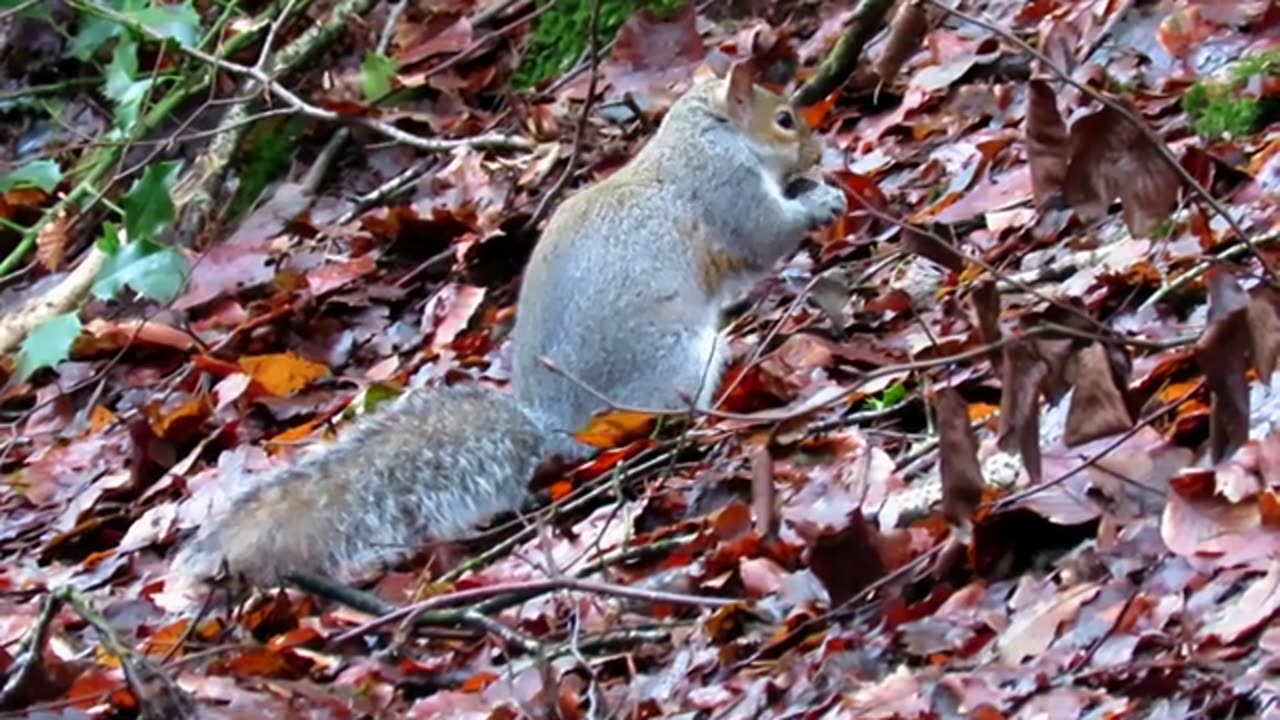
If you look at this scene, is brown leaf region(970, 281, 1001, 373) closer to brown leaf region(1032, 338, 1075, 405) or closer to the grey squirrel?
brown leaf region(1032, 338, 1075, 405)

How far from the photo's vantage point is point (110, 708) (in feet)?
10.7

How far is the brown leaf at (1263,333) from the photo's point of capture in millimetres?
2201

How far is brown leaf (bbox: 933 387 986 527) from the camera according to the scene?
235cm


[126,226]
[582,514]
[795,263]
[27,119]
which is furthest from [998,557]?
[27,119]

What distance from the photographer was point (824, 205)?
5.08 metres

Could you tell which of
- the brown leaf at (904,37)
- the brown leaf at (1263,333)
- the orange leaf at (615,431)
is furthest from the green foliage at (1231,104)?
the brown leaf at (1263,333)

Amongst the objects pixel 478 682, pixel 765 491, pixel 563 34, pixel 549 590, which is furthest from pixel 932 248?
pixel 563 34

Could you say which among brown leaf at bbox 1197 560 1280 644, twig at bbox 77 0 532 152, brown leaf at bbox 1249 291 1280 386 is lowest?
twig at bbox 77 0 532 152

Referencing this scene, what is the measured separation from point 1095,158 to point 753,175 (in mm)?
2925

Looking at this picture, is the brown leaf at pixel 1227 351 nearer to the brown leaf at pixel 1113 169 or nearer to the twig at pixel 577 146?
the brown leaf at pixel 1113 169

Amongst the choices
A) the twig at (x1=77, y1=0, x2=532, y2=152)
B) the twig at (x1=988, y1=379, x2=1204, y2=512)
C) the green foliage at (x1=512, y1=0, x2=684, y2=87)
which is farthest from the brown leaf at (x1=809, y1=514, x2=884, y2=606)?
the green foliage at (x1=512, y1=0, x2=684, y2=87)

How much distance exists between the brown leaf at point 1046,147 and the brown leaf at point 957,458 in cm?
25

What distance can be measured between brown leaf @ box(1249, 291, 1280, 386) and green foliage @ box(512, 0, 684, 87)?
13.8 feet

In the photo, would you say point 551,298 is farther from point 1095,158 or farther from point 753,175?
point 1095,158
